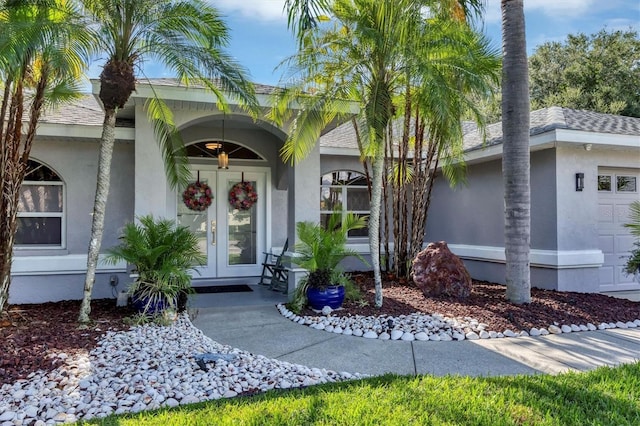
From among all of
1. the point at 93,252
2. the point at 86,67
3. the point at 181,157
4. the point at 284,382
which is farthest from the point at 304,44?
the point at 284,382

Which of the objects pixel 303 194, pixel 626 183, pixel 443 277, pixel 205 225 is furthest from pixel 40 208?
pixel 626 183

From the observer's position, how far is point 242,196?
32.1ft

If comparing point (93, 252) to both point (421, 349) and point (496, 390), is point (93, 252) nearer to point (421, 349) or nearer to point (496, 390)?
point (421, 349)

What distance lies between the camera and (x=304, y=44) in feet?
20.9

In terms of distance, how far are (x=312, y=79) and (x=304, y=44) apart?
0.55 m

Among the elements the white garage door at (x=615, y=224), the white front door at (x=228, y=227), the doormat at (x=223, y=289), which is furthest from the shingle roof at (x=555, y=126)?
the doormat at (x=223, y=289)

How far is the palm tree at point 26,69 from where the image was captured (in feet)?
15.5

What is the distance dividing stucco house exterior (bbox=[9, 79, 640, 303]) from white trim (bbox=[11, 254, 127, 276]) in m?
0.02

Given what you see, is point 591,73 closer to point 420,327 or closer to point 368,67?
point 368,67

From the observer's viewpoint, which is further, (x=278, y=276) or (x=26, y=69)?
(x=278, y=276)

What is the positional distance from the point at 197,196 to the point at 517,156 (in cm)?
664

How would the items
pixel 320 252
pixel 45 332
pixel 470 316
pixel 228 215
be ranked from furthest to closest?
pixel 228 215 < pixel 320 252 < pixel 470 316 < pixel 45 332

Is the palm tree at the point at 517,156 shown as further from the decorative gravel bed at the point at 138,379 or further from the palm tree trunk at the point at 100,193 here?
the palm tree trunk at the point at 100,193

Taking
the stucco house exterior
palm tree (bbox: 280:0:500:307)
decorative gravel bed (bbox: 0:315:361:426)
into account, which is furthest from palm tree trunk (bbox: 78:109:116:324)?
palm tree (bbox: 280:0:500:307)
